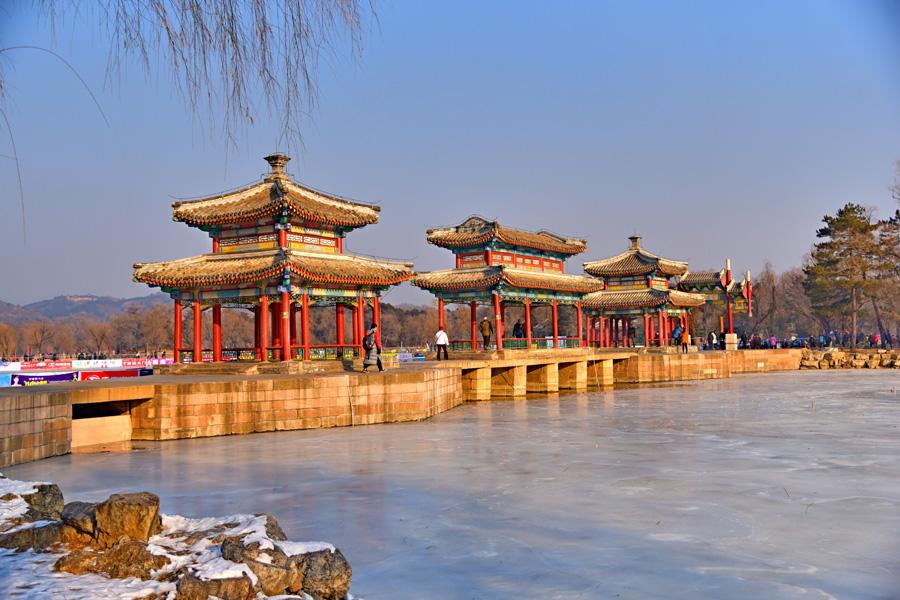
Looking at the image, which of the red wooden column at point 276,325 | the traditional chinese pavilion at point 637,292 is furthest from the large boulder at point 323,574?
the traditional chinese pavilion at point 637,292

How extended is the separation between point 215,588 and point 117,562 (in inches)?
44.0

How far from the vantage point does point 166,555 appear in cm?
691

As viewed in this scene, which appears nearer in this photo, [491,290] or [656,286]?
[491,290]

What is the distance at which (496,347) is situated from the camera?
36250 millimetres

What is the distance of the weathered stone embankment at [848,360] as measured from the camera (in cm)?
5594

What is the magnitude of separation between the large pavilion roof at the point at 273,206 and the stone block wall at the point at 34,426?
11549mm

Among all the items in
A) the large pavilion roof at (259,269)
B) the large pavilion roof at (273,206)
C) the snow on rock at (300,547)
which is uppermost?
the large pavilion roof at (273,206)

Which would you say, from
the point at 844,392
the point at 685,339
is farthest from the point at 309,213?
the point at 685,339

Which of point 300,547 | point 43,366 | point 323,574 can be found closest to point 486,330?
point 43,366

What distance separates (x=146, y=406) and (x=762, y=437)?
1477 centimetres

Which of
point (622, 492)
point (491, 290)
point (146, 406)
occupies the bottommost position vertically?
point (622, 492)

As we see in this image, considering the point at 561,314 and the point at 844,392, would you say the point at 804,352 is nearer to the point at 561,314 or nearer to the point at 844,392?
the point at 844,392

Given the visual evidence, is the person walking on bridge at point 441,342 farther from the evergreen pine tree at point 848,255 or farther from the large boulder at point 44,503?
the evergreen pine tree at point 848,255

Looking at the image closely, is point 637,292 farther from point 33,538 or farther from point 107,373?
point 33,538
